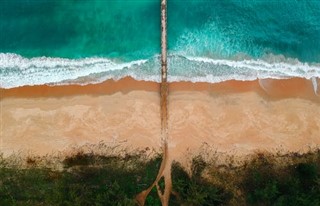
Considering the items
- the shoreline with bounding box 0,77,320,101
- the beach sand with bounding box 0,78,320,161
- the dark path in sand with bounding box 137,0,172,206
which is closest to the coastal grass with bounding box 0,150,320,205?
the dark path in sand with bounding box 137,0,172,206

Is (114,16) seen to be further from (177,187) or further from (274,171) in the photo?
(274,171)

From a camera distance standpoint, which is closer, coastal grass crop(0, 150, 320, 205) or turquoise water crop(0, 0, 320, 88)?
coastal grass crop(0, 150, 320, 205)

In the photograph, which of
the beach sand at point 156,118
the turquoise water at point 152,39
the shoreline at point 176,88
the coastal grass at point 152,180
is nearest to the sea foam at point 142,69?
the turquoise water at point 152,39

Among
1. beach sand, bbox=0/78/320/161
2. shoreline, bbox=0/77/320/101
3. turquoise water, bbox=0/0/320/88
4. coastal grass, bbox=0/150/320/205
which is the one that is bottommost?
coastal grass, bbox=0/150/320/205

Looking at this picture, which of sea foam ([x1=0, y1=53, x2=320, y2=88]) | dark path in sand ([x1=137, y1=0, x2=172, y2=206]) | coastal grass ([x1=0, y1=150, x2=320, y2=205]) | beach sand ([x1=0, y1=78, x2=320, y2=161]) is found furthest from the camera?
sea foam ([x1=0, y1=53, x2=320, y2=88])

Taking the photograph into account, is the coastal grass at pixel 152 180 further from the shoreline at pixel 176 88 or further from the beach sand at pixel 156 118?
the shoreline at pixel 176 88

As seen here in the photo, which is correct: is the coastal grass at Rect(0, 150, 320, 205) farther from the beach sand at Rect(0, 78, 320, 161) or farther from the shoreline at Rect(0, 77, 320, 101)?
the shoreline at Rect(0, 77, 320, 101)

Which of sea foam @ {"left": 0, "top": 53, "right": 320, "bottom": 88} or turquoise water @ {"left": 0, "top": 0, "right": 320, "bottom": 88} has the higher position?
turquoise water @ {"left": 0, "top": 0, "right": 320, "bottom": 88}

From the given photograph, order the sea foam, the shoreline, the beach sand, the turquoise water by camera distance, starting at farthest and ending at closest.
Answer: the turquoise water < the sea foam < the shoreline < the beach sand
